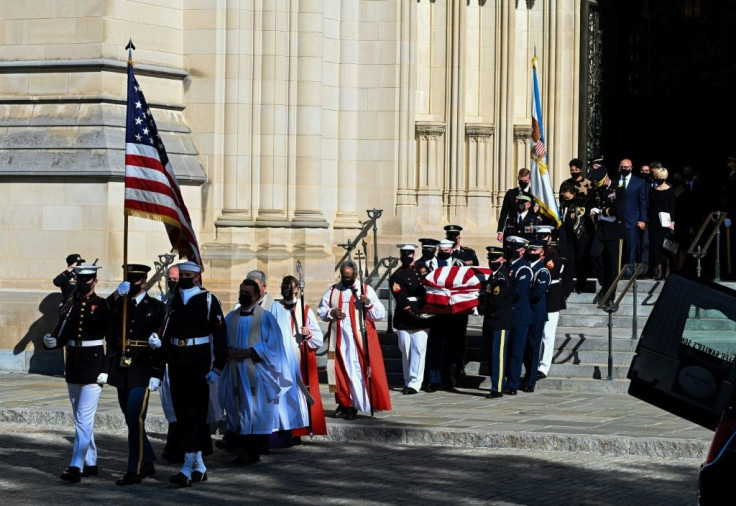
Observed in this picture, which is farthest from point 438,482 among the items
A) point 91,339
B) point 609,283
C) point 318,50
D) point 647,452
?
point 318,50

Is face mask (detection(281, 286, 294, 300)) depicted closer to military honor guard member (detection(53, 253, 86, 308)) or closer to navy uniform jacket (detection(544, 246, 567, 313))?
navy uniform jacket (detection(544, 246, 567, 313))

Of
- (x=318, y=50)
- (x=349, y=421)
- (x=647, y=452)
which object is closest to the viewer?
(x=647, y=452)

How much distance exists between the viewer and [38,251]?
2023cm

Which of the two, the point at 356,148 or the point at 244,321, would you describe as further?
the point at 356,148

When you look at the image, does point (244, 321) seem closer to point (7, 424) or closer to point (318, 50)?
point (7, 424)

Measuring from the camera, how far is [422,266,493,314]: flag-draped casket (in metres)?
18.5

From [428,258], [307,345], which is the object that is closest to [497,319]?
[428,258]

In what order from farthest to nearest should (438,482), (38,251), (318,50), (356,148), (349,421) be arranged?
(356,148), (318,50), (38,251), (349,421), (438,482)

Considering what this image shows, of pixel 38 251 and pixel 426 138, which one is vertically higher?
pixel 426 138

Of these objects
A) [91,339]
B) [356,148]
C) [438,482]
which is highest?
[356,148]

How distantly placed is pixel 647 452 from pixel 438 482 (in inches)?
87.1

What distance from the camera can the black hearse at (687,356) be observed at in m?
8.57

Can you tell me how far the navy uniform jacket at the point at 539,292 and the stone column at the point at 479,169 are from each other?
5.47 metres

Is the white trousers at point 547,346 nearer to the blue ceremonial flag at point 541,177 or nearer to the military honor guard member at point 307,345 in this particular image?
the blue ceremonial flag at point 541,177
